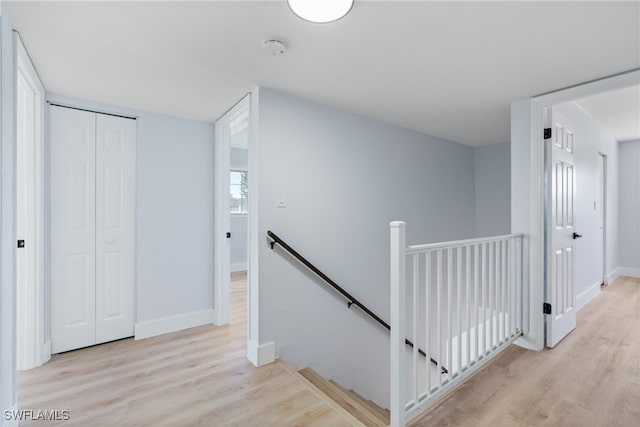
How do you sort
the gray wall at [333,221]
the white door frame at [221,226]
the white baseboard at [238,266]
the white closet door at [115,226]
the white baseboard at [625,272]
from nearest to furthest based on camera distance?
the gray wall at [333,221]
the white closet door at [115,226]
the white door frame at [221,226]
the white baseboard at [625,272]
the white baseboard at [238,266]

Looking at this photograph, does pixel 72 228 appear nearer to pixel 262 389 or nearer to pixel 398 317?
pixel 262 389

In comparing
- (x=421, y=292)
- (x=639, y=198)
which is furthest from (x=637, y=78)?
(x=639, y=198)

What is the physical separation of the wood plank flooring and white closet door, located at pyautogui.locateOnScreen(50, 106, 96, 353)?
2687 millimetres

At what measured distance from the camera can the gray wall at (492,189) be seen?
4.17m

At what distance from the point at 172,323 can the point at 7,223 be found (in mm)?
1757

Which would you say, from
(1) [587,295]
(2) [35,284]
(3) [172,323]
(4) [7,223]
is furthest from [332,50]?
(1) [587,295]

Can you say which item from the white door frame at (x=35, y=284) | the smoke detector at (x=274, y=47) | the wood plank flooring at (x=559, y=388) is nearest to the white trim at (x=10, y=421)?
the white door frame at (x=35, y=284)

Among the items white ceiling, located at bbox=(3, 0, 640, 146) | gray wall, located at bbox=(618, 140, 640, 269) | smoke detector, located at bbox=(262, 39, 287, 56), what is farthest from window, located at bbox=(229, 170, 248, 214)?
gray wall, located at bbox=(618, 140, 640, 269)

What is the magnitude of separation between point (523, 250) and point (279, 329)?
83.3 inches

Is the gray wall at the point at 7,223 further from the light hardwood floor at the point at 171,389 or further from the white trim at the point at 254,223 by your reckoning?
the white trim at the point at 254,223

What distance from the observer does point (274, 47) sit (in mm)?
1689

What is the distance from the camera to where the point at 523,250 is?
2564mm

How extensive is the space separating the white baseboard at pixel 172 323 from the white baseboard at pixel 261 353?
980 millimetres

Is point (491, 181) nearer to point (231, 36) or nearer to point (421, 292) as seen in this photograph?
point (421, 292)
